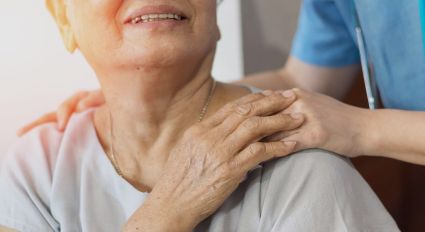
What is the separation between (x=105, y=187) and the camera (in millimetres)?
1257

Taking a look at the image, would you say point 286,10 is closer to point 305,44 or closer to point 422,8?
point 305,44

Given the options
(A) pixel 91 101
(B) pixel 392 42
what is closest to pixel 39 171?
(A) pixel 91 101

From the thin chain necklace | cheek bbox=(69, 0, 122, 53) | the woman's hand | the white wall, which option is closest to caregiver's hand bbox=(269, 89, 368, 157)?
the thin chain necklace

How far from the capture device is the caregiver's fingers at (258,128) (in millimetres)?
1067

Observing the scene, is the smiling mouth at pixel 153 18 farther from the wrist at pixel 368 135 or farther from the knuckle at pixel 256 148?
the wrist at pixel 368 135

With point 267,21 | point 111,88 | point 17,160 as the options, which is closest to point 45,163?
point 17,160

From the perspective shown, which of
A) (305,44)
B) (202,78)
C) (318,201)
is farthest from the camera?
(305,44)

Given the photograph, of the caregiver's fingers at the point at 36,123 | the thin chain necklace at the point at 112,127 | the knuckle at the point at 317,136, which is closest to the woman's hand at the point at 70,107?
the caregiver's fingers at the point at 36,123

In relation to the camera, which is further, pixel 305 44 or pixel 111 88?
pixel 305 44

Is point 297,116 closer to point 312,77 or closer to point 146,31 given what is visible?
point 146,31

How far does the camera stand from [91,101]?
1.52 meters

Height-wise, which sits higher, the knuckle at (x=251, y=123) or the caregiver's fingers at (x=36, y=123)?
the knuckle at (x=251, y=123)

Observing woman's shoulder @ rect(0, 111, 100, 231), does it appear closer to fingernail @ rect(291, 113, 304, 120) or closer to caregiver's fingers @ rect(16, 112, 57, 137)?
caregiver's fingers @ rect(16, 112, 57, 137)

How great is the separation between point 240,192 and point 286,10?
1.07 meters
